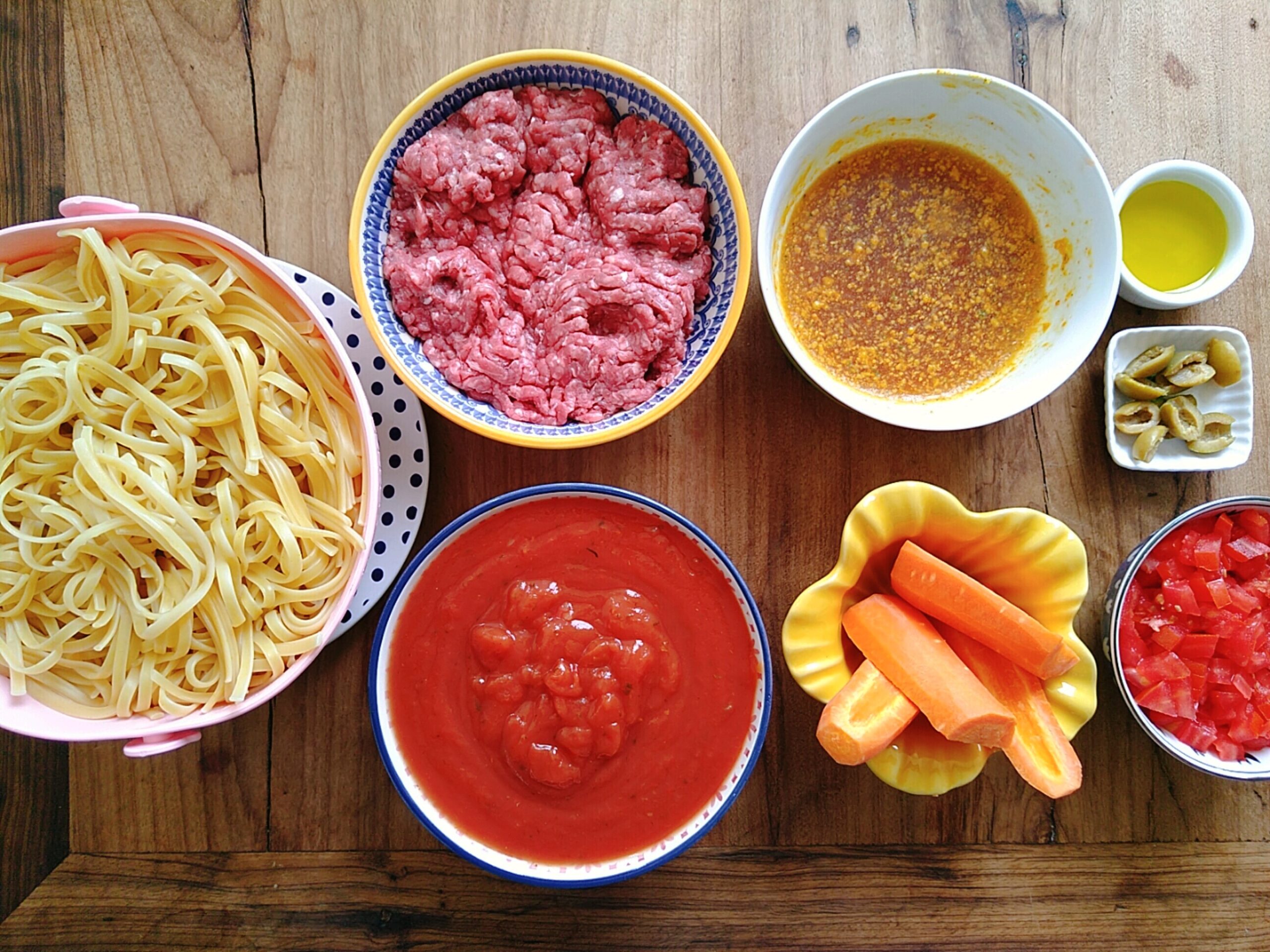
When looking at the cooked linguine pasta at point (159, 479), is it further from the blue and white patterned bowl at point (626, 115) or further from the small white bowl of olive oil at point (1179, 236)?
the small white bowl of olive oil at point (1179, 236)

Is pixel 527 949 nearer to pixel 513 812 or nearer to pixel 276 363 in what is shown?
pixel 513 812

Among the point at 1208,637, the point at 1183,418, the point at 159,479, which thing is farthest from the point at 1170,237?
the point at 159,479

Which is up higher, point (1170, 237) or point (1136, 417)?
point (1170, 237)

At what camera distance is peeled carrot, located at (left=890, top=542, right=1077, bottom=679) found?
56.6 inches

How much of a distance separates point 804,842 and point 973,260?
49.5 inches

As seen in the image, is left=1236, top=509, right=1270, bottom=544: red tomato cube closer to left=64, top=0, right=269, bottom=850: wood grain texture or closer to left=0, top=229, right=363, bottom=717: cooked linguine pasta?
left=0, top=229, right=363, bottom=717: cooked linguine pasta

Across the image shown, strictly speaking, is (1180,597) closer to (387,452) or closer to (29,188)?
(387,452)

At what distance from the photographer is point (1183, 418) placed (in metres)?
1.68

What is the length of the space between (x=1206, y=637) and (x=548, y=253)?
1.48m

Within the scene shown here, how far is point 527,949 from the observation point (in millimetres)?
1738

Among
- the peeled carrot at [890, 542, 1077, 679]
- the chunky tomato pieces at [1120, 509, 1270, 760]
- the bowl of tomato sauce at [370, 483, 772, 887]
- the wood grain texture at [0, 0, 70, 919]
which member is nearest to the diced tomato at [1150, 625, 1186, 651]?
the chunky tomato pieces at [1120, 509, 1270, 760]

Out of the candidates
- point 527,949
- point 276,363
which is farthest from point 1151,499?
point 276,363

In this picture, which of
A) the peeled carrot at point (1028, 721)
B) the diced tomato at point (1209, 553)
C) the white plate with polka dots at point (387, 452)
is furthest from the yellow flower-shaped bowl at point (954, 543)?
the white plate with polka dots at point (387, 452)

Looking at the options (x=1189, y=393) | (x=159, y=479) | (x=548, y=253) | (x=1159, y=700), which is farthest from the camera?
(x=1189, y=393)
